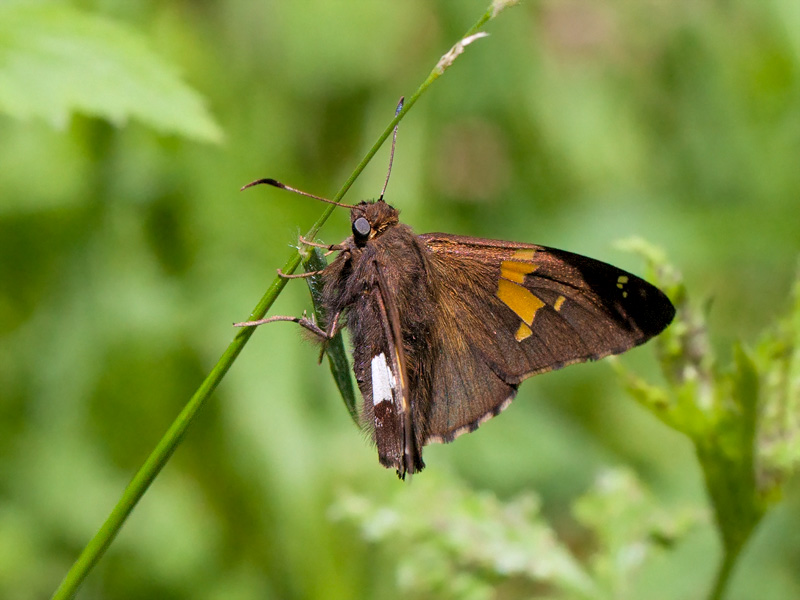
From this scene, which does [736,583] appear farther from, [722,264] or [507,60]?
[507,60]

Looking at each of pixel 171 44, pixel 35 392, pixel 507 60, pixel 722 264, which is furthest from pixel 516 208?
pixel 35 392

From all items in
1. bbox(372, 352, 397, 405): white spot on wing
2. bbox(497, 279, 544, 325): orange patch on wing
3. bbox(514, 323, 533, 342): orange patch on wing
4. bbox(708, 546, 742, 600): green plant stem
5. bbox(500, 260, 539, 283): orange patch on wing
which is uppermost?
bbox(500, 260, 539, 283): orange patch on wing

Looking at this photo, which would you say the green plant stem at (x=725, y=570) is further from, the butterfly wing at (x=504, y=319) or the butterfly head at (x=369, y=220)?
the butterfly head at (x=369, y=220)

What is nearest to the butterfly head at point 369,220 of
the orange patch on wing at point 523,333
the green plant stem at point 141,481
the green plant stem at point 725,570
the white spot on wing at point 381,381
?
the white spot on wing at point 381,381

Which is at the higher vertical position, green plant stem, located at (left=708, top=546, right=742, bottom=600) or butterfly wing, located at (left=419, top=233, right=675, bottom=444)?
butterfly wing, located at (left=419, top=233, right=675, bottom=444)

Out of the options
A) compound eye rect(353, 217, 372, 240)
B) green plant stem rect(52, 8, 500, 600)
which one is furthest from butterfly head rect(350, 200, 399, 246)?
green plant stem rect(52, 8, 500, 600)

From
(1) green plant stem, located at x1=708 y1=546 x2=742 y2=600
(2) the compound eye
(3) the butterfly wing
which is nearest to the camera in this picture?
(1) green plant stem, located at x1=708 y1=546 x2=742 y2=600

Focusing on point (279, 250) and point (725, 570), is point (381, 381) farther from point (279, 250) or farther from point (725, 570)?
point (279, 250)

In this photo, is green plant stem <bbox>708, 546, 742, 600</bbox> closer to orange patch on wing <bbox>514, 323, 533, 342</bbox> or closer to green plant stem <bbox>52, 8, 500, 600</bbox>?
orange patch on wing <bbox>514, 323, 533, 342</bbox>
